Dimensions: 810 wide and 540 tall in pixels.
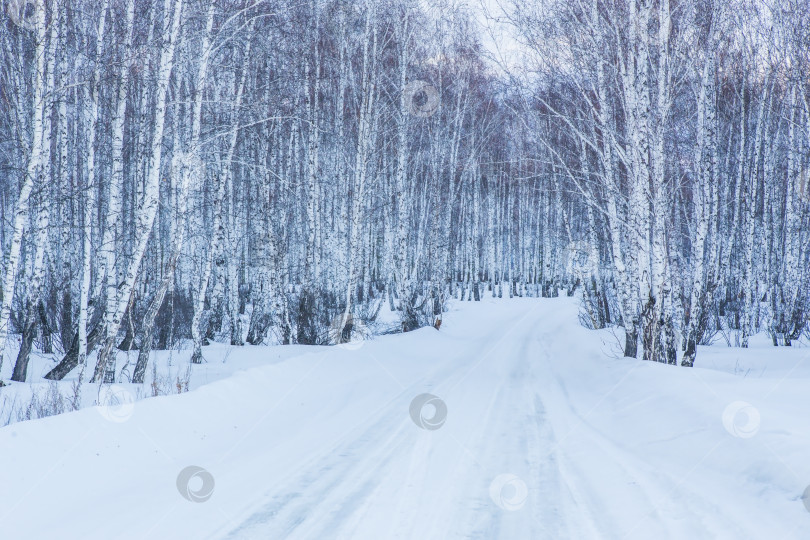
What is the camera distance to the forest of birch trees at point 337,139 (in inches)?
356

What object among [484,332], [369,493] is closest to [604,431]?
[369,493]

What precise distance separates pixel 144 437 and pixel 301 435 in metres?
1.53

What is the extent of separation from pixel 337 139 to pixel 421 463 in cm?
1358

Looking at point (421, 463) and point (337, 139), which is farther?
point (337, 139)

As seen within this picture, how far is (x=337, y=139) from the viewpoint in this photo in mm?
16766

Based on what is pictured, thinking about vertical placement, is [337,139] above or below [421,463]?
above

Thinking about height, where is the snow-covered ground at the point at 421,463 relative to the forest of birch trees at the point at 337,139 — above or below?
below

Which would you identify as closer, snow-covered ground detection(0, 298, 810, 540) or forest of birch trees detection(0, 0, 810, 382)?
snow-covered ground detection(0, 298, 810, 540)

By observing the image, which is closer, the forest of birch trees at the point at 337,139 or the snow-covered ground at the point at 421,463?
the snow-covered ground at the point at 421,463

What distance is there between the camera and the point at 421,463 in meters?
4.71

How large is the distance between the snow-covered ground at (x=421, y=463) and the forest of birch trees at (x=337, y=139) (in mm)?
3099

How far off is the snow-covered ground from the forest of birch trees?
310cm

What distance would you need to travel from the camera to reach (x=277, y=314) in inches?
557

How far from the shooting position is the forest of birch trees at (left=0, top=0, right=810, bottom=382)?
9.04m
